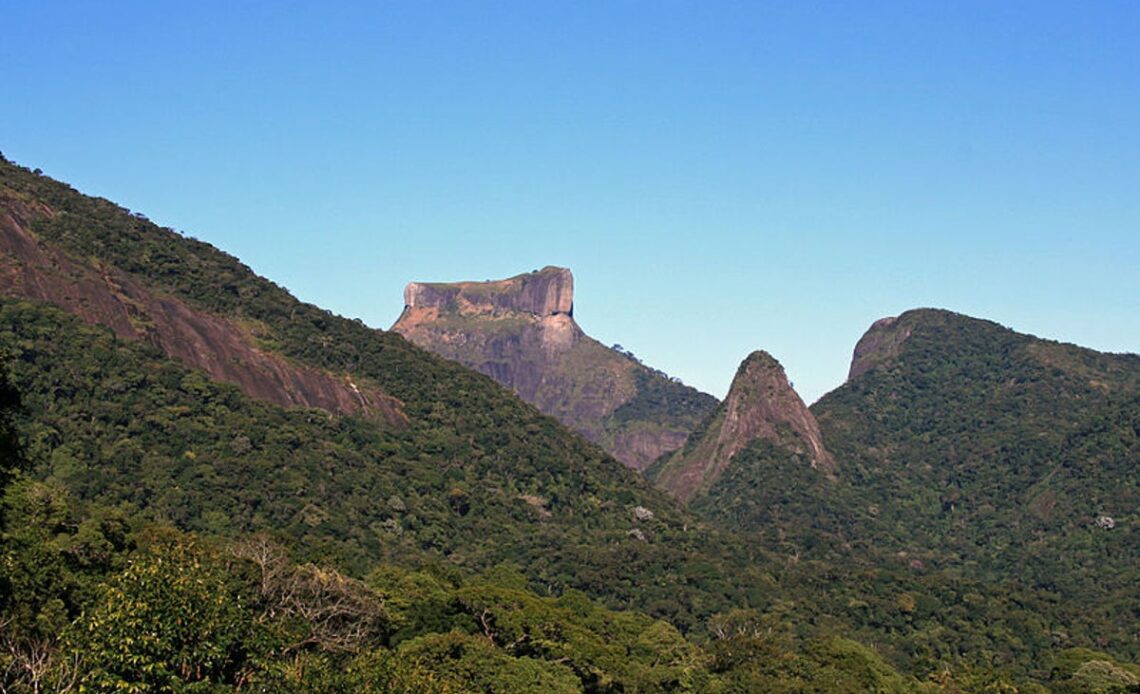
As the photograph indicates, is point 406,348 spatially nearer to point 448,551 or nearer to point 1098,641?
point 448,551

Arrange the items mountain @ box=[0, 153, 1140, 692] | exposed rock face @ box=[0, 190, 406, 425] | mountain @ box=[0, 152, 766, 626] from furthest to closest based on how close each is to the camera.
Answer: exposed rock face @ box=[0, 190, 406, 425], mountain @ box=[0, 152, 766, 626], mountain @ box=[0, 153, 1140, 692]

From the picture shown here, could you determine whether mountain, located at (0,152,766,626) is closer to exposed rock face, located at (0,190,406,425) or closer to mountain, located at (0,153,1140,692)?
exposed rock face, located at (0,190,406,425)

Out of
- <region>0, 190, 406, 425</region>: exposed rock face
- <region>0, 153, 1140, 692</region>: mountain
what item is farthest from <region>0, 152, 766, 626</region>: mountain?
<region>0, 153, 1140, 692</region>: mountain

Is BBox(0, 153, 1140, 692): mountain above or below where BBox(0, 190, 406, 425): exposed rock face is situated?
below

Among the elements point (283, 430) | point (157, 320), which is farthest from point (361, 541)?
point (157, 320)

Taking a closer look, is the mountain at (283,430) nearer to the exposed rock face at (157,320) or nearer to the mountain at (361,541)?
the exposed rock face at (157,320)

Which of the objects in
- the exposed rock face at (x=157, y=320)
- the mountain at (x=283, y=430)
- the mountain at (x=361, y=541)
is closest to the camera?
the mountain at (x=361, y=541)

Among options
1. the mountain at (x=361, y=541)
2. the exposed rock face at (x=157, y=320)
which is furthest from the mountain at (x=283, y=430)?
the mountain at (x=361, y=541)

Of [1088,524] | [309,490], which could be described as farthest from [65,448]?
[1088,524]
